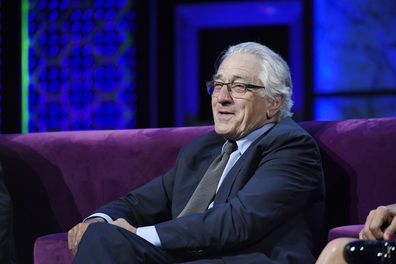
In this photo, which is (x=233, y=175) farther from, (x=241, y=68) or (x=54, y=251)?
(x=54, y=251)

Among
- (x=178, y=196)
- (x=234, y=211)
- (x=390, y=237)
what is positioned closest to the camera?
(x=390, y=237)

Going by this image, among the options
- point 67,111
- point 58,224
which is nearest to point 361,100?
point 67,111

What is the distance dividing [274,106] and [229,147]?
217 millimetres

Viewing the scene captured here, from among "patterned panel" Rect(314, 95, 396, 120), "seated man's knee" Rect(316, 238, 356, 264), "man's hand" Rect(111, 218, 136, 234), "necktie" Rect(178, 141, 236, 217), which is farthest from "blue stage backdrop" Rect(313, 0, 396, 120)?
"seated man's knee" Rect(316, 238, 356, 264)

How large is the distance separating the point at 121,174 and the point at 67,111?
3360mm

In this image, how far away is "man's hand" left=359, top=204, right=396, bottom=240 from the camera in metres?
1.87

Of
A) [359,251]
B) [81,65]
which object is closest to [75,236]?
[359,251]

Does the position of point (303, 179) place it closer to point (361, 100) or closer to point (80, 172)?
point (80, 172)

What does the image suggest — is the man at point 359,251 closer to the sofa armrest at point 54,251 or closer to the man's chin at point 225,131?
the man's chin at point 225,131

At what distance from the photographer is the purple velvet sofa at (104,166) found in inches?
102

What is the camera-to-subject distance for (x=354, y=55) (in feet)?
17.5

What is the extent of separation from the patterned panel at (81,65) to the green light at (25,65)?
0.03m

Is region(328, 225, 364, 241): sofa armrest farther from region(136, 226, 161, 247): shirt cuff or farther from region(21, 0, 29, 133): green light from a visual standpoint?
region(21, 0, 29, 133): green light

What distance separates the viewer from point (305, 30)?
5.23 meters
